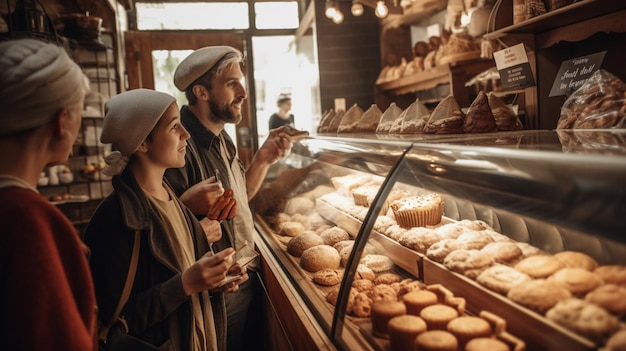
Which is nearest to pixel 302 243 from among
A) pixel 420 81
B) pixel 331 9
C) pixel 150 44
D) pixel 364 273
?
pixel 364 273

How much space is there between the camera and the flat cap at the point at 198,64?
8.43 ft

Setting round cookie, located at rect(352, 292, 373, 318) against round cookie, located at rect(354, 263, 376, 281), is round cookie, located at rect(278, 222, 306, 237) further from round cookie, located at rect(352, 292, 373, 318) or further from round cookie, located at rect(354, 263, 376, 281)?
round cookie, located at rect(352, 292, 373, 318)

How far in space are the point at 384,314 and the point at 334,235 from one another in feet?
3.27

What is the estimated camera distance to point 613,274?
110cm

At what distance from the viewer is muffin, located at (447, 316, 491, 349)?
1248mm

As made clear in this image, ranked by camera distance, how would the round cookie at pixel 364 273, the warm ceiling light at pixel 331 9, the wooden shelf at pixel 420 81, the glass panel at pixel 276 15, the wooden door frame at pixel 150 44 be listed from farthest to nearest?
the glass panel at pixel 276 15
the wooden door frame at pixel 150 44
the warm ceiling light at pixel 331 9
the wooden shelf at pixel 420 81
the round cookie at pixel 364 273

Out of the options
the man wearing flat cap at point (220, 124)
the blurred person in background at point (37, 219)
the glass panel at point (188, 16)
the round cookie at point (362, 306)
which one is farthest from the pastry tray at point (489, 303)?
→ the glass panel at point (188, 16)

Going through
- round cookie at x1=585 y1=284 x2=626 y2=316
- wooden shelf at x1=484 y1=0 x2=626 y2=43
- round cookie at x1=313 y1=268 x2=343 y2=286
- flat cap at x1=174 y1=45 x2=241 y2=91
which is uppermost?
wooden shelf at x1=484 y1=0 x2=626 y2=43

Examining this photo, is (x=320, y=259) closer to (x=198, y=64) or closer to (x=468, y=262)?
(x=468, y=262)

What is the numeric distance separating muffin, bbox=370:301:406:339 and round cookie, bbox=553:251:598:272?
1.58ft

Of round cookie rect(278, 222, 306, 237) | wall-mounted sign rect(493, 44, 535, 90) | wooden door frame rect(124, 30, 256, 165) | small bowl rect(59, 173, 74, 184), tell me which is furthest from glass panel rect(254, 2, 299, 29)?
wall-mounted sign rect(493, 44, 535, 90)

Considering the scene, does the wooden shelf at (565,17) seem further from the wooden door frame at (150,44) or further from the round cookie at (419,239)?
the wooden door frame at (150,44)

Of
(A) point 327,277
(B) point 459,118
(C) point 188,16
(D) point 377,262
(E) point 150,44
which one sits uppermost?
(C) point 188,16

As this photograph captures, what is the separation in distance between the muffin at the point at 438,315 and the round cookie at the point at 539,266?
9.1 inches
